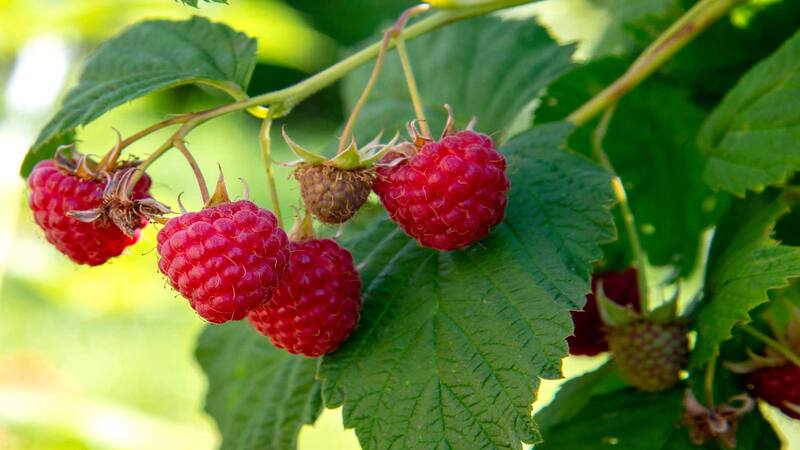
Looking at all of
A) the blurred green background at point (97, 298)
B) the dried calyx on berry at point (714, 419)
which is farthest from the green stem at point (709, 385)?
the blurred green background at point (97, 298)

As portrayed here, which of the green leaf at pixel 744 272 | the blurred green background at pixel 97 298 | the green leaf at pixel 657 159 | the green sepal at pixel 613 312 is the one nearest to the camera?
the green leaf at pixel 744 272

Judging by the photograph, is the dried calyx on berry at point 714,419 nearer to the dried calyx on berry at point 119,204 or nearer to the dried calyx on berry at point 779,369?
the dried calyx on berry at point 779,369

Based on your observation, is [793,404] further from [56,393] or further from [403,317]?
[56,393]

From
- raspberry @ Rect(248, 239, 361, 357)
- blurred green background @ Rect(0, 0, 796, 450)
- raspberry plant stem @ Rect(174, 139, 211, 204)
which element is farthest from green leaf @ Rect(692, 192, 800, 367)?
blurred green background @ Rect(0, 0, 796, 450)

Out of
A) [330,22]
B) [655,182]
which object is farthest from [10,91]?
[655,182]

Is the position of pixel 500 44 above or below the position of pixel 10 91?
below

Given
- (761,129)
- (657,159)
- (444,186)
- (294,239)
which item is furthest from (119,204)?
(657,159)

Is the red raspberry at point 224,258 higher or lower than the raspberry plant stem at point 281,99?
lower
